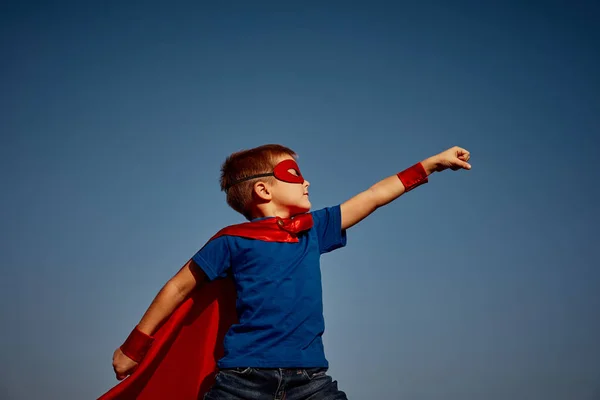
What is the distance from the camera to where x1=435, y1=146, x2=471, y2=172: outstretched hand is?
338 centimetres

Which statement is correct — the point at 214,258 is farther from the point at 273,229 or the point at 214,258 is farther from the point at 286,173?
the point at 286,173

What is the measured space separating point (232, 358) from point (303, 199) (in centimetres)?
97

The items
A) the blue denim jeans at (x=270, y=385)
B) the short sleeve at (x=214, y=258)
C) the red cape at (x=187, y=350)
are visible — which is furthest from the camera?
the red cape at (x=187, y=350)

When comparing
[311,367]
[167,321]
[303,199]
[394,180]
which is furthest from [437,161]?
[167,321]

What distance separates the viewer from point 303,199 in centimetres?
336

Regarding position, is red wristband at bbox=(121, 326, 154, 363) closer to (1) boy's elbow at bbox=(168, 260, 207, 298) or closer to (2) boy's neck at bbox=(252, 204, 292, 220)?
(1) boy's elbow at bbox=(168, 260, 207, 298)

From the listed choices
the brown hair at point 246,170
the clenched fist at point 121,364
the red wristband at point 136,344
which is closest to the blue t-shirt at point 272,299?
the brown hair at point 246,170

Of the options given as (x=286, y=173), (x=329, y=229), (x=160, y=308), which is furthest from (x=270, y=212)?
(x=160, y=308)

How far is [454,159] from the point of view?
11.1ft

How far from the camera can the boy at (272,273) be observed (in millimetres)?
2883

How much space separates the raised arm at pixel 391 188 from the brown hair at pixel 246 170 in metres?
0.48

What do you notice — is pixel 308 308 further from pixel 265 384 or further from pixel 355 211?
pixel 355 211

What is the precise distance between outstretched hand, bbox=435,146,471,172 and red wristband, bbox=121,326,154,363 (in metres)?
1.92

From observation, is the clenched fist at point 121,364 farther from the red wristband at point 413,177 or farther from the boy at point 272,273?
the red wristband at point 413,177
